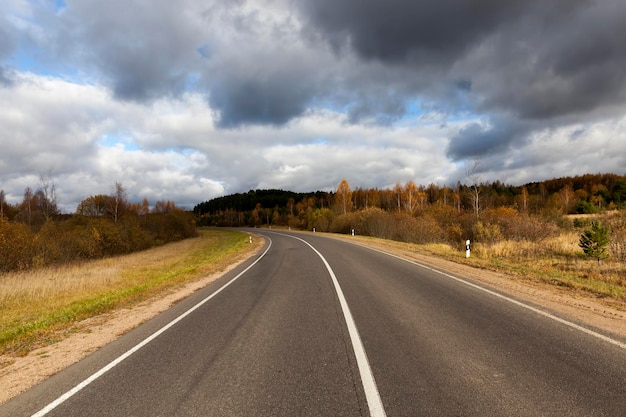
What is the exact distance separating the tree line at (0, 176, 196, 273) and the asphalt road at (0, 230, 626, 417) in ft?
69.3

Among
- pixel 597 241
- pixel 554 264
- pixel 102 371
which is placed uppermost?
pixel 597 241

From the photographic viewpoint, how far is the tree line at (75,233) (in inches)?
900

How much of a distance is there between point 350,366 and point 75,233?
3710 cm

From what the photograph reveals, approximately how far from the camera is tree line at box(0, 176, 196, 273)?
900 inches

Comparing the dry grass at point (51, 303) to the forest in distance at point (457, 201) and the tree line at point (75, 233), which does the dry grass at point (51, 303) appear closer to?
the tree line at point (75, 233)

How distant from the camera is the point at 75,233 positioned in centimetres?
3403

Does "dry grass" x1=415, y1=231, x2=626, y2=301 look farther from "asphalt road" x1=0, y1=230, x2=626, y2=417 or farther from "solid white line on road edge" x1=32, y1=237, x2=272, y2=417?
"solid white line on road edge" x1=32, y1=237, x2=272, y2=417

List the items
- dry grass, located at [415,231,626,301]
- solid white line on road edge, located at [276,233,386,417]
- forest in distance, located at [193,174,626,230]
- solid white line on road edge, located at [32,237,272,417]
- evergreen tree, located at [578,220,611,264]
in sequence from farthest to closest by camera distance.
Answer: forest in distance, located at [193,174,626,230] → evergreen tree, located at [578,220,611,264] → dry grass, located at [415,231,626,301] → solid white line on road edge, located at [32,237,272,417] → solid white line on road edge, located at [276,233,386,417]

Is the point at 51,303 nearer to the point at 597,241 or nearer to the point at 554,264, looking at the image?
the point at 554,264

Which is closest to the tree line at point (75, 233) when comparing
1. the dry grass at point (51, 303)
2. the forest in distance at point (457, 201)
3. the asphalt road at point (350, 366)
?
the dry grass at point (51, 303)

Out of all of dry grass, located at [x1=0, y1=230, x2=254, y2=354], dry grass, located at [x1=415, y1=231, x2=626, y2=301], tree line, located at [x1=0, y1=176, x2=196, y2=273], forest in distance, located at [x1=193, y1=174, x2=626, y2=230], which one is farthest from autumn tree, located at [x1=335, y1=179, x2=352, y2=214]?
dry grass, located at [x1=0, y1=230, x2=254, y2=354]

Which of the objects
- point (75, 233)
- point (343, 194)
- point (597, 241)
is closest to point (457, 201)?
point (343, 194)

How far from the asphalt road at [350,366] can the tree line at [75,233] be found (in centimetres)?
2112

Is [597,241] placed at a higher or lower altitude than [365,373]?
higher
